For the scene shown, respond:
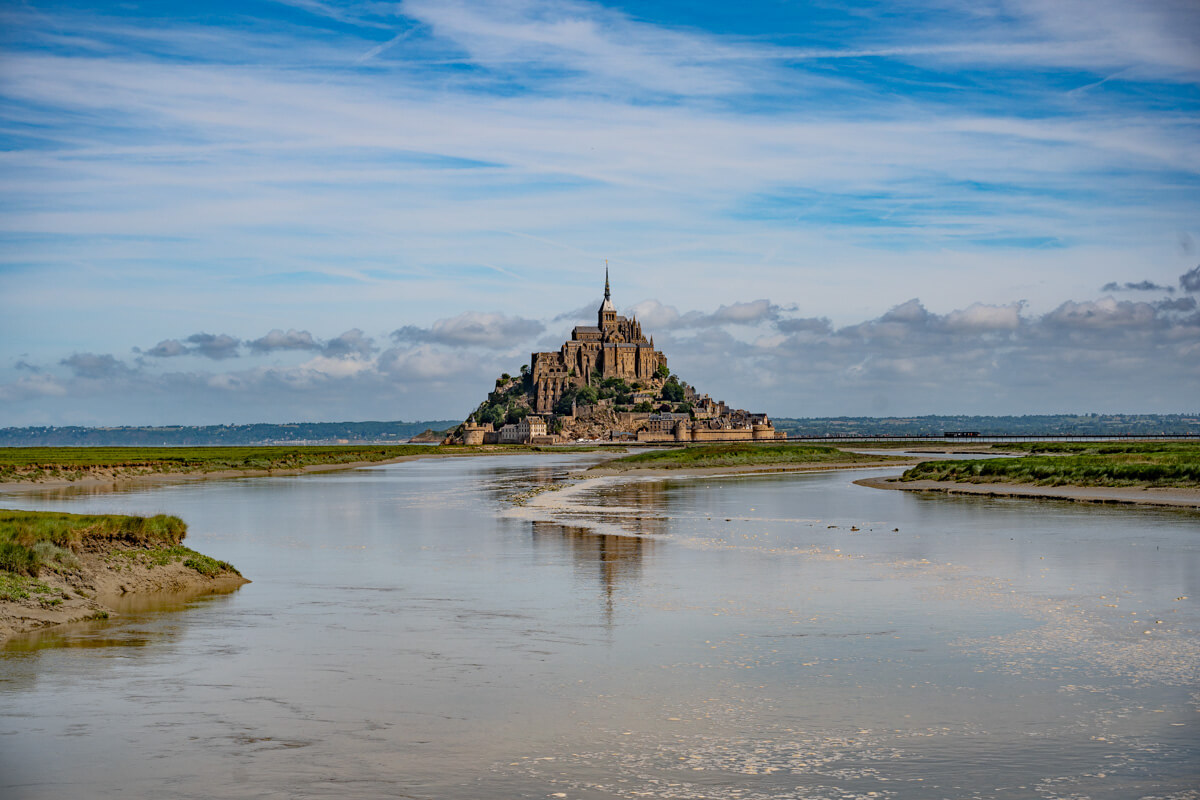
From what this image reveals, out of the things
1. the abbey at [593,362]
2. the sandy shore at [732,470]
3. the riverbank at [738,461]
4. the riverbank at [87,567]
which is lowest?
the sandy shore at [732,470]

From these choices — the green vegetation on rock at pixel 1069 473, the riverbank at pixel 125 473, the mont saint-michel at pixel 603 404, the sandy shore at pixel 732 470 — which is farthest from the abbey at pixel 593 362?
the green vegetation on rock at pixel 1069 473

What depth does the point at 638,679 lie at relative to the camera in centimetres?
1205

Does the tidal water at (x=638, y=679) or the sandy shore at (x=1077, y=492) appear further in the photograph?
the sandy shore at (x=1077, y=492)

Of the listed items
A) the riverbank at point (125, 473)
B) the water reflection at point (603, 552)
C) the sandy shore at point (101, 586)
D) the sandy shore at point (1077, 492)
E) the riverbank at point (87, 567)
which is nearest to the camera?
the sandy shore at point (101, 586)

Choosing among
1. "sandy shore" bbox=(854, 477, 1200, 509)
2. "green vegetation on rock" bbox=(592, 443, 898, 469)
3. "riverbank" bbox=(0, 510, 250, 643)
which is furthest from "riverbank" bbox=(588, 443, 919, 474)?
"riverbank" bbox=(0, 510, 250, 643)

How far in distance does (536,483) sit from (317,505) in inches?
679

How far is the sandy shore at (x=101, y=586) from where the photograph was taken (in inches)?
578

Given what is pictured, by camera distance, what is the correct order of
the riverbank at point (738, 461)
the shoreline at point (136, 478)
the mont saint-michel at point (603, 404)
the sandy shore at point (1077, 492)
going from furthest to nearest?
1. the mont saint-michel at point (603, 404)
2. the riverbank at point (738, 461)
3. the shoreline at point (136, 478)
4. the sandy shore at point (1077, 492)

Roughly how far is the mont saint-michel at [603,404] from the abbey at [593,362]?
0.17 meters

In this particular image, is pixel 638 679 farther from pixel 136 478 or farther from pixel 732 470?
pixel 732 470

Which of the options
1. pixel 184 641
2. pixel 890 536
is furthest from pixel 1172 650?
pixel 890 536

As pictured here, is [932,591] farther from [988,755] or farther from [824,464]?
[824,464]

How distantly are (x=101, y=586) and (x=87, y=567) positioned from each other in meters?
0.45

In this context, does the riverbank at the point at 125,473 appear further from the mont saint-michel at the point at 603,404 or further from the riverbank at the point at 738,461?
the mont saint-michel at the point at 603,404
